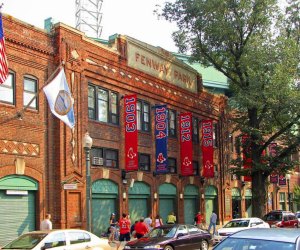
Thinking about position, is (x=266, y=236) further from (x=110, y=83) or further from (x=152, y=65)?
(x=152, y=65)

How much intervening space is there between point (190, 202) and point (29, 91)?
667 inches

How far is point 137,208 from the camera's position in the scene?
2986 centimetres

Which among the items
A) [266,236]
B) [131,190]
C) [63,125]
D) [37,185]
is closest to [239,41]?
[131,190]

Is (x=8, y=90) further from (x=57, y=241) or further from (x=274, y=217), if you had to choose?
(x=274, y=217)

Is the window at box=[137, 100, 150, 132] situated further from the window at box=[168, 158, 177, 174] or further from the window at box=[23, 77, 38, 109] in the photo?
the window at box=[23, 77, 38, 109]

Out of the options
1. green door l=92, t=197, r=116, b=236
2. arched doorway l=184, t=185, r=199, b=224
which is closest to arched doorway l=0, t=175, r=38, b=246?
green door l=92, t=197, r=116, b=236

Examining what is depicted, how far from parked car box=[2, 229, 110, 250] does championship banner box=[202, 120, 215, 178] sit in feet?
71.8

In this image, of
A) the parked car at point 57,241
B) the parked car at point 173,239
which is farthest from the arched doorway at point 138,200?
the parked car at point 57,241

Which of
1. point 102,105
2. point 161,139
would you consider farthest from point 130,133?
point 161,139

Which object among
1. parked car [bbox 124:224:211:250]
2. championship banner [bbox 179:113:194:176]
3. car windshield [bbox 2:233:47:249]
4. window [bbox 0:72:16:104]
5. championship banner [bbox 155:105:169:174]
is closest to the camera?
car windshield [bbox 2:233:47:249]

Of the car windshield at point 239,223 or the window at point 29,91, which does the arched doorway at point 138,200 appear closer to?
the car windshield at point 239,223

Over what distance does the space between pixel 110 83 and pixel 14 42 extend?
713 cm

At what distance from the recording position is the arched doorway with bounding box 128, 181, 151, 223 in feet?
96.0

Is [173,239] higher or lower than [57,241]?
lower
